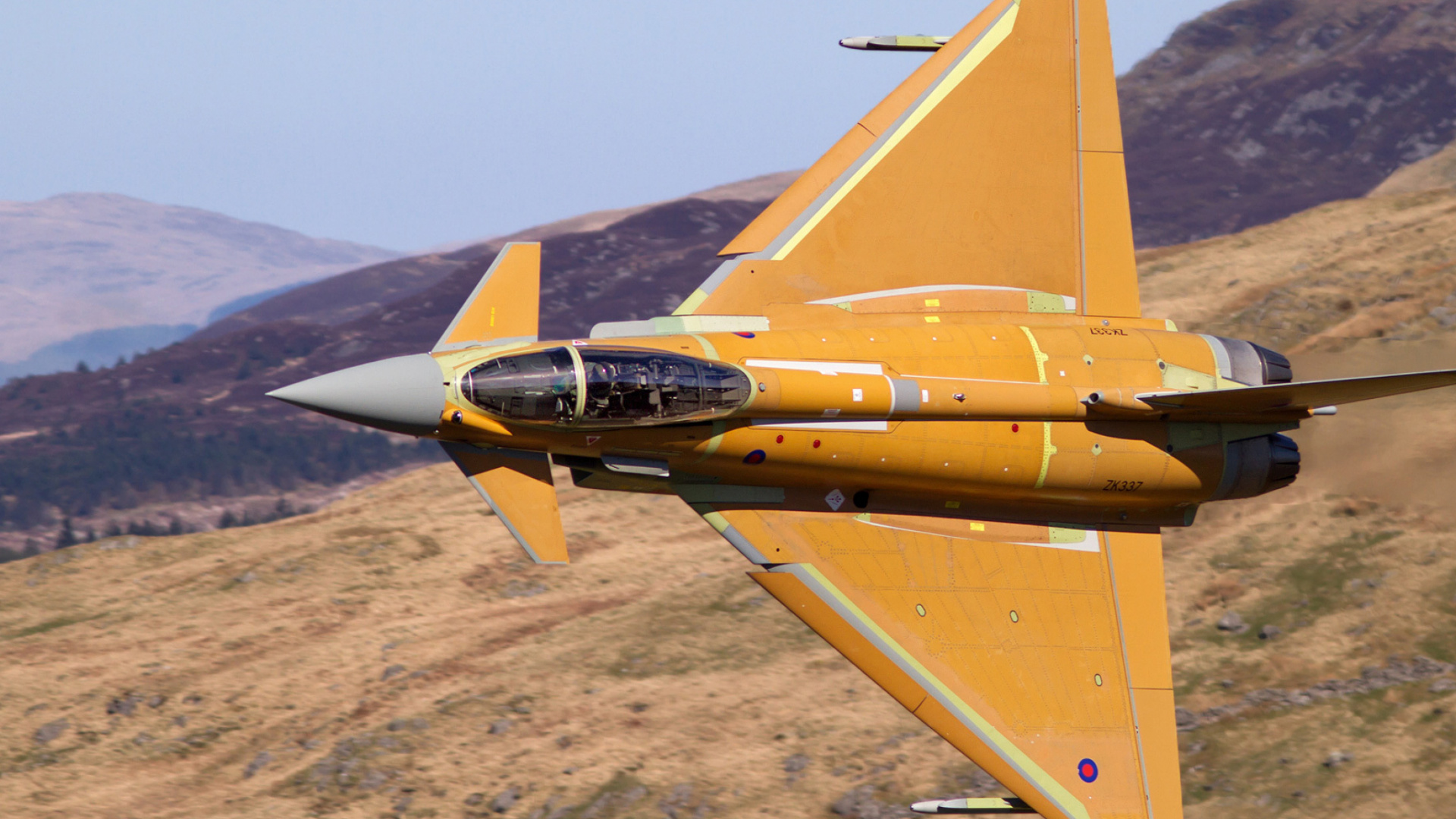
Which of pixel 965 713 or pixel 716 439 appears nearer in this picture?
pixel 716 439

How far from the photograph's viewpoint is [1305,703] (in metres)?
21.3

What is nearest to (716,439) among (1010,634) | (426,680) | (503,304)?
(503,304)

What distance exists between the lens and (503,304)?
15164 millimetres

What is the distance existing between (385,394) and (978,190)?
34.7 ft

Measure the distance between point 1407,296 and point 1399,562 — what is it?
14.4 meters

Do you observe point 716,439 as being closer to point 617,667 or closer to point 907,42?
point 907,42

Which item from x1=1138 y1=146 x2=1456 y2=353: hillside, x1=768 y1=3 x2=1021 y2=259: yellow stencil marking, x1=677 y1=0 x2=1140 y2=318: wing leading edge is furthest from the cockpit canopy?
x1=1138 y1=146 x2=1456 y2=353: hillside

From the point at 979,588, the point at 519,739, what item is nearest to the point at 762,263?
the point at 979,588

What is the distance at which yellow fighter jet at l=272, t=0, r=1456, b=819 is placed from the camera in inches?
600

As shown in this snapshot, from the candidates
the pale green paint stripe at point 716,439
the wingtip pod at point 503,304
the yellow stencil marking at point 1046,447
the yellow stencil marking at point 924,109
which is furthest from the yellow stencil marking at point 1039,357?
the wingtip pod at point 503,304

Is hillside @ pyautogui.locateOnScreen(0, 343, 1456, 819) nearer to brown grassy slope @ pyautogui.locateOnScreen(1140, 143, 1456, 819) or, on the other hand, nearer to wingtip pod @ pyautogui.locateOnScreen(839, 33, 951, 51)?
brown grassy slope @ pyautogui.locateOnScreen(1140, 143, 1456, 819)

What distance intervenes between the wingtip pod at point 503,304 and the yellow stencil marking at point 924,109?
2.92 m

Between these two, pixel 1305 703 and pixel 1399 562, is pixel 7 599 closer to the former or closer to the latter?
pixel 1305 703

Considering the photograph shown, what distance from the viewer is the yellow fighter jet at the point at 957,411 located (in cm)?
1525
